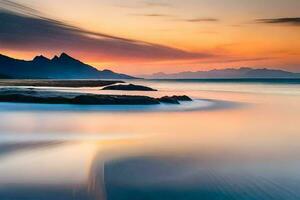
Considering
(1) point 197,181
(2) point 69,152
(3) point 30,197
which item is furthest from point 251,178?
(2) point 69,152

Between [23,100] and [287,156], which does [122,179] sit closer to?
[287,156]

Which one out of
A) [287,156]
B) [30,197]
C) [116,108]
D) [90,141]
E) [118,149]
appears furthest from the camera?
[116,108]

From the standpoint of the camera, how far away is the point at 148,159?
7.22 meters

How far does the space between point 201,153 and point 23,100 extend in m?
13.7

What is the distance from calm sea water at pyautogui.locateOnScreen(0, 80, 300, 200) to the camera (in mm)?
5129

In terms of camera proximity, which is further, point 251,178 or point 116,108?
point 116,108

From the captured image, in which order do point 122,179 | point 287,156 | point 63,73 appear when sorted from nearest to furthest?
1. point 122,179
2. point 287,156
3. point 63,73

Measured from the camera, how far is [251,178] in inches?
230

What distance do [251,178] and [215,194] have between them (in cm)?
98

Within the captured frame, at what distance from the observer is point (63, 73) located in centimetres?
11338

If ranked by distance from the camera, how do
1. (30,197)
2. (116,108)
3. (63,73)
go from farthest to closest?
(63,73) < (116,108) < (30,197)

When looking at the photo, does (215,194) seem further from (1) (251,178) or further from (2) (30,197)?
(2) (30,197)

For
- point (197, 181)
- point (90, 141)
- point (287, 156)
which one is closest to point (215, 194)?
point (197, 181)

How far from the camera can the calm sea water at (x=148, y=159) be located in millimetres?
5129
